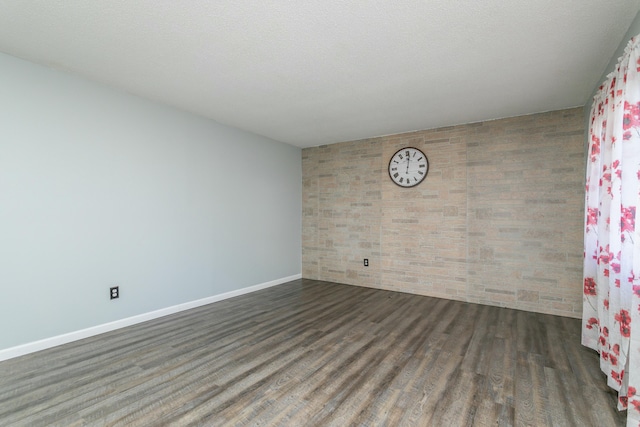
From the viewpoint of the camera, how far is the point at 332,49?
233 centimetres

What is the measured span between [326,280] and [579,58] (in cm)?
454

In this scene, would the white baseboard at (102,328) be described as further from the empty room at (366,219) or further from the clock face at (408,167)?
the clock face at (408,167)

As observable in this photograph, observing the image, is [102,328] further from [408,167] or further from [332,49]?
[408,167]

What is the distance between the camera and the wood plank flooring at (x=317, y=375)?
1.77m

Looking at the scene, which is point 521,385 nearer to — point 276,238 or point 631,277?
point 631,277

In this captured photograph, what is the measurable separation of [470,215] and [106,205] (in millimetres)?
4572

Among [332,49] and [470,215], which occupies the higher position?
[332,49]

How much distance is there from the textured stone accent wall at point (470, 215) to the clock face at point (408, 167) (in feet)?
0.33

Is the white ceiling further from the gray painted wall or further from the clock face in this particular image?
the clock face

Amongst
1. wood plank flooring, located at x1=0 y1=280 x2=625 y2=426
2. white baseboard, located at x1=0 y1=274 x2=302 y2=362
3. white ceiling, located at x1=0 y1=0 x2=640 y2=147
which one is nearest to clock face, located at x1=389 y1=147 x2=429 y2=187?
white ceiling, located at x1=0 y1=0 x2=640 y2=147

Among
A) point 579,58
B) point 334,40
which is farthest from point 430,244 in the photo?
point 334,40

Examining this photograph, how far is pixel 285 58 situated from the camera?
246 cm

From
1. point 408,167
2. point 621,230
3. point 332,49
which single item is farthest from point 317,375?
point 408,167

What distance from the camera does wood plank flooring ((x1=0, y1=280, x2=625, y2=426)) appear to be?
1.77 meters
